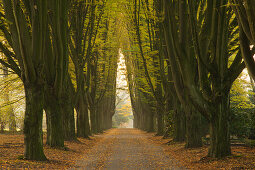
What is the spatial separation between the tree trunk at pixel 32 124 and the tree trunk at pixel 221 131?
5.57m

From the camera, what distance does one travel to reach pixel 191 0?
30.8ft

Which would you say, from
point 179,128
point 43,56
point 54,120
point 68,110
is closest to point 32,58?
point 43,56

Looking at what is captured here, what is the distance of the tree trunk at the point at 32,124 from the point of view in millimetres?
9242

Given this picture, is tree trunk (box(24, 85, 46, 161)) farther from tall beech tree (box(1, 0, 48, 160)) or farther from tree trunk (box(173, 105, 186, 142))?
tree trunk (box(173, 105, 186, 142))

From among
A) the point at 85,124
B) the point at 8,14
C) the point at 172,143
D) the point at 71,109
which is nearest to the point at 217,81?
the point at 8,14

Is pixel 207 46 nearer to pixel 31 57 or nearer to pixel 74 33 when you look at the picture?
pixel 31 57

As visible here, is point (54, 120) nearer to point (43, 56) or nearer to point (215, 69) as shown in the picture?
point (43, 56)

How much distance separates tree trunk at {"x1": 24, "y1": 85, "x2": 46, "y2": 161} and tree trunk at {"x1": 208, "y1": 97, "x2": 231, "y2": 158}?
557 cm

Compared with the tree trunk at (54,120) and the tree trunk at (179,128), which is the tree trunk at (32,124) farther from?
the tree trunk at (179,128)

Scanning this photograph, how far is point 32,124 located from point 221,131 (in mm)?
5940

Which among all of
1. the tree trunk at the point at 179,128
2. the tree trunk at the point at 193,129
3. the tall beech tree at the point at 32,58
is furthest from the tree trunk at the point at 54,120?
the tree trunk at the point at 179,128

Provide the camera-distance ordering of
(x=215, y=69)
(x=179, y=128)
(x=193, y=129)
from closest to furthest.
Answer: (x=215, y=69) < (x=193, y=129) < (x=179, y=128)

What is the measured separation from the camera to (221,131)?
9.55 m

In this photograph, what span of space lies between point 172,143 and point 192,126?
407cm
